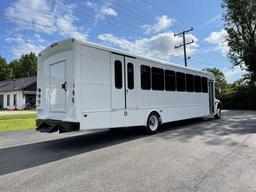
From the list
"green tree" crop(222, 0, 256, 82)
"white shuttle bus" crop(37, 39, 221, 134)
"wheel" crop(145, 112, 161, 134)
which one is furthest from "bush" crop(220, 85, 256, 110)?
"wheel" crop(145, 112, 161, 134)

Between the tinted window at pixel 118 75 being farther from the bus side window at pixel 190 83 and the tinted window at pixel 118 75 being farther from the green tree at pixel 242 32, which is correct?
the green tree at pixel 242 32

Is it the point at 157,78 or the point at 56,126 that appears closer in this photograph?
the point at 56,126

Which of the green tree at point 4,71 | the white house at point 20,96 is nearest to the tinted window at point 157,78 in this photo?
the white house at point 20,96

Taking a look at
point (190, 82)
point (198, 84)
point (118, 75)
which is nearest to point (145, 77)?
point (118, 75)

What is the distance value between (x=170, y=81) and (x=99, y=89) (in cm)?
434

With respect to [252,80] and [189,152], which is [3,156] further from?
[252,80]

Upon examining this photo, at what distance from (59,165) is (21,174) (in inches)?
33.3

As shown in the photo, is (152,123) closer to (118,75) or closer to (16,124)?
(118,75)

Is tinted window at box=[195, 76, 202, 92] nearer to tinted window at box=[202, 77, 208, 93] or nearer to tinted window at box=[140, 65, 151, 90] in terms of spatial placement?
tinted window at box=[202, 77, 208, 93]

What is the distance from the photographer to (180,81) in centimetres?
1173

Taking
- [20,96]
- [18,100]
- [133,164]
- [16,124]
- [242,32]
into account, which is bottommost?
[133,164]

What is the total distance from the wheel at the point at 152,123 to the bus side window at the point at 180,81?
7.29 ft

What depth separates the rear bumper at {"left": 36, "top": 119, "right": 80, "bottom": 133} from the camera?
7012mm

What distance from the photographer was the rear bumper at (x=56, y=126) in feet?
23.0
